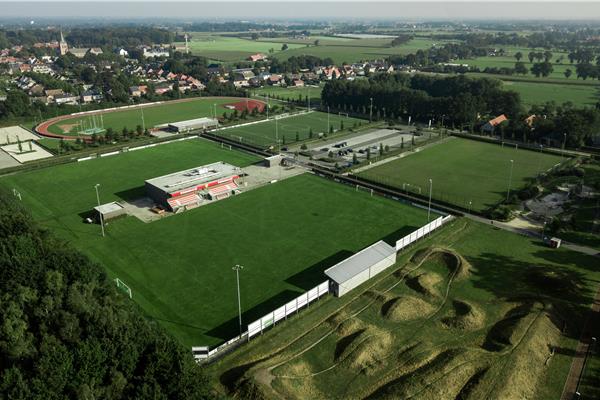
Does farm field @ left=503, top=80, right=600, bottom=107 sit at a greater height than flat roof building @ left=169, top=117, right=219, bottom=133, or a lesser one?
greater

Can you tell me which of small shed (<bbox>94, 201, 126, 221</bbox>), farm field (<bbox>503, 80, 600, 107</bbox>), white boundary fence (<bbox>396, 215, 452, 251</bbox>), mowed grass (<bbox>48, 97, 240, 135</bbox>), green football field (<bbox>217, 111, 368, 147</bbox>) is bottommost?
white boundary fence (<bbox>396, 215, 452, 251</bbox>)

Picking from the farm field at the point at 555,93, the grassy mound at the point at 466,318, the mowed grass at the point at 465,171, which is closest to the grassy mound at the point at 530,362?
the grassy mound at the point at 466,318

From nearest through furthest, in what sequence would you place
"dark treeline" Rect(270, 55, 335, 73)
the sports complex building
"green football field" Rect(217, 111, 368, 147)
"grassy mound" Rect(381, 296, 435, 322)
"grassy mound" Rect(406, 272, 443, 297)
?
"grassy mound" Rect(381, 296, 435, 322) → "grassy mound" Rect(406, 272, 443, 297) → the sports complex building → "green football field" Rect(217, 111, 368, 147) → "dark treeline" Rect(270, 55, 335, 73)

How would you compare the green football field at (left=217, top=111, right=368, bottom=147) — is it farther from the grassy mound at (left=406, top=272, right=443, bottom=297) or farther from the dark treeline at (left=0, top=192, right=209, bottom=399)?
the dark treeline at (left=0, top=192, right=209, bottom=399)

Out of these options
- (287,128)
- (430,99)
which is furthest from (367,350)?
(430,99)

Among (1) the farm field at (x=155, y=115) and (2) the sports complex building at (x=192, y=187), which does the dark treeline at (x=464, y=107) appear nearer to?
(1) the farm field at (x=155, y=115)

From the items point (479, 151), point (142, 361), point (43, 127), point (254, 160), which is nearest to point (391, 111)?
point (479, 151)

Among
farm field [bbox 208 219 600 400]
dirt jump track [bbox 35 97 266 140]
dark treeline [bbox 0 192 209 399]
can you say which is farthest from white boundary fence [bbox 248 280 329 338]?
dirt jump track [bbox 35 97 266 140]
